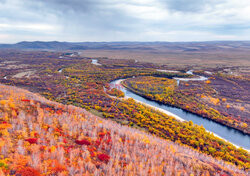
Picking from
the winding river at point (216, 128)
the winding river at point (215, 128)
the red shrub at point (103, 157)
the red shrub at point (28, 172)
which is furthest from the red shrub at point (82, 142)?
the winding river at point (216, 128)

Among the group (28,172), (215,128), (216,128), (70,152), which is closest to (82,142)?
(70,152)

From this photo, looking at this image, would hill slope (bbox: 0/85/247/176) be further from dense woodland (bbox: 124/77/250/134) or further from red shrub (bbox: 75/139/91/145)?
dense woodland (bbox: 124/77/250/134)

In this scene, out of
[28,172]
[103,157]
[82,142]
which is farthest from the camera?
[82,142]

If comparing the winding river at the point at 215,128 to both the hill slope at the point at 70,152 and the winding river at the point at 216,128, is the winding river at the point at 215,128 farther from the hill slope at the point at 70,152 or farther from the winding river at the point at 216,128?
the hill slope at the point at 70,152

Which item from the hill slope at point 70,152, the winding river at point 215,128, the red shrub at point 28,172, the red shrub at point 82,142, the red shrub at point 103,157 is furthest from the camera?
the winding river at point 215,128

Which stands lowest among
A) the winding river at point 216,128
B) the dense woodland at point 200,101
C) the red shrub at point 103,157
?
the winding river at point 216,128

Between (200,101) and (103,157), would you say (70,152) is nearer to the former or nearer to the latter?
(103,157)

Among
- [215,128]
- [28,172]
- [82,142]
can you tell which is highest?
→ [28,172]

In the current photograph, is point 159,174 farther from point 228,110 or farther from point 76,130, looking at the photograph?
point 228,110

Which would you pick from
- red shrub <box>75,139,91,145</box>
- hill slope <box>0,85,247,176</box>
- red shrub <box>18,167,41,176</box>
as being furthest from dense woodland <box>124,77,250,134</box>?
red shrub <box>18,167,41,176</box>
